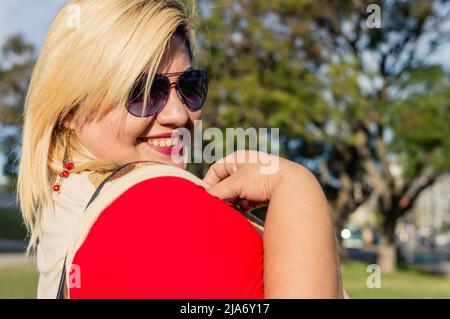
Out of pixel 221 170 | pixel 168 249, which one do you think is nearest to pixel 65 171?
pixel 221 170

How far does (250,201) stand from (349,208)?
28367mm

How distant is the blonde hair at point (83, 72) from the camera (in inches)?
53.8

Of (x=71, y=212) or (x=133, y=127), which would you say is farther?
(x=133, y=127)

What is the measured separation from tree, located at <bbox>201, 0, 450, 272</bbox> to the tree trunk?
285 cm

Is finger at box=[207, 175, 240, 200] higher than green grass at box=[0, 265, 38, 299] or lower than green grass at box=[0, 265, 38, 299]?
higher

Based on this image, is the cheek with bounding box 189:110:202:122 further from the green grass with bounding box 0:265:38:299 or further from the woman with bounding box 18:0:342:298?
the green grass with bounding box 0:265:38:299

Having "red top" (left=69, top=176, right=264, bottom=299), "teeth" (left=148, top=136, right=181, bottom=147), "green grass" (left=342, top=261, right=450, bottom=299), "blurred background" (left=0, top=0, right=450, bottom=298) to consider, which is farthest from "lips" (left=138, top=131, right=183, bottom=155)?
"blurred background" (left=0, top=0, right=450, bottom=298)

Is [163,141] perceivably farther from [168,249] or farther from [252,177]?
[168,249]

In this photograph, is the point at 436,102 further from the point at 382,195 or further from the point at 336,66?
the point at 382,195

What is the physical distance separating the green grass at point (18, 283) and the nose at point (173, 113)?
1009cm

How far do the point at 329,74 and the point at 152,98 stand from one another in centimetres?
1980

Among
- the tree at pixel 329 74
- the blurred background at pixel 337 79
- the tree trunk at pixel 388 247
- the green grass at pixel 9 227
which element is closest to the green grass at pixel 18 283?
the blurred background at pixel 337 79

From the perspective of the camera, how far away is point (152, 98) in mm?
1492

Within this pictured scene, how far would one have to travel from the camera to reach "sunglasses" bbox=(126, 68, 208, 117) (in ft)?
4.72
